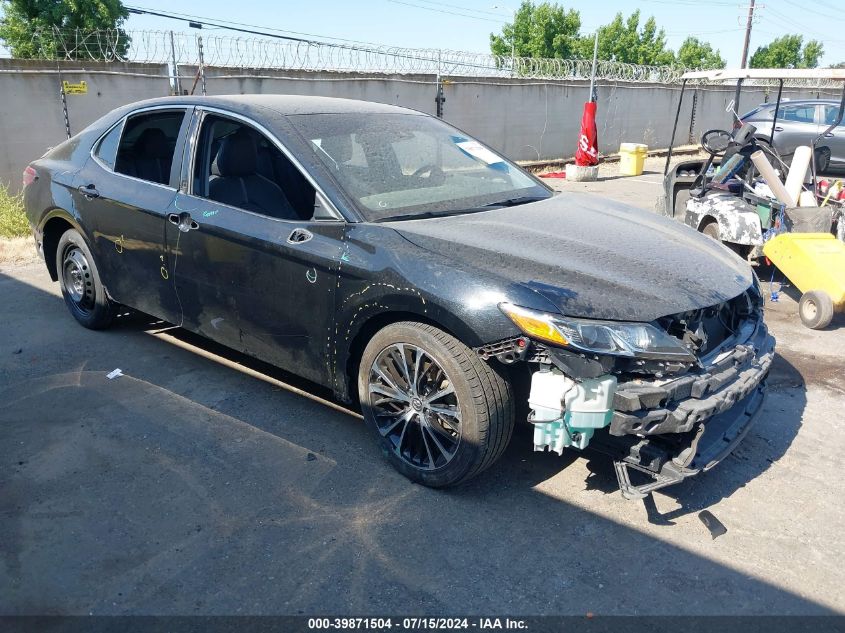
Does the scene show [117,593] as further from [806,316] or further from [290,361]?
[806,316]

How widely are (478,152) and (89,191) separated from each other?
8.88 feet

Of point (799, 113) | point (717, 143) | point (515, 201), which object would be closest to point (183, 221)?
point (515, 201)

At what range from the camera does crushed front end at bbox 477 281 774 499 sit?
2.80 metres

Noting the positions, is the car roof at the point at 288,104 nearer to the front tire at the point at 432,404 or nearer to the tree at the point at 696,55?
the front tire at the point at 432,404

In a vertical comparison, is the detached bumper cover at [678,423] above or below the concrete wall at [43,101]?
below

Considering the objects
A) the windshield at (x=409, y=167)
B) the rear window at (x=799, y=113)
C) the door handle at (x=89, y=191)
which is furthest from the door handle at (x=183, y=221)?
the rear window at (x=799, y=113)

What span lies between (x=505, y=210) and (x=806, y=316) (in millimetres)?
3306

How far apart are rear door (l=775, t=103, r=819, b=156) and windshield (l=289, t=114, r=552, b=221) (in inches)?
452

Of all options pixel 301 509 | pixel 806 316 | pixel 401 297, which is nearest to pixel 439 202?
pixel 401 297

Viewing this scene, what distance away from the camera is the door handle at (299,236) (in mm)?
3533

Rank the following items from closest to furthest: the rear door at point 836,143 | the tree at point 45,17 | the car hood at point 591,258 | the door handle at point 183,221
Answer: the car hood at point 591,258, the door handle at point 183,221, the rear door at point 836,143, the tree at point 45,17

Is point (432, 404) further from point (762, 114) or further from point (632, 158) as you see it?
point (632, 158)

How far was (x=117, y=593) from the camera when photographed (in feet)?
8.78

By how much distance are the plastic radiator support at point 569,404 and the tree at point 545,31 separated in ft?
213
